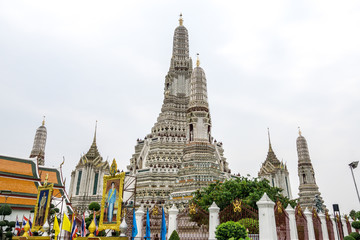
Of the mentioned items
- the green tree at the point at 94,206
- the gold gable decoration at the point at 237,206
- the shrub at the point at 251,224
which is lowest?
the shrub at the point at 251,224

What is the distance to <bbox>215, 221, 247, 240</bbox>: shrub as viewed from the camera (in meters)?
12.5

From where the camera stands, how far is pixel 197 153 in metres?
35.4

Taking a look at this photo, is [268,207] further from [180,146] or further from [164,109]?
[164,109]

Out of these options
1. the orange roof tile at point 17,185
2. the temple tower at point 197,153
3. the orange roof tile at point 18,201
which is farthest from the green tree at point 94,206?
the temple tower at point 197,153

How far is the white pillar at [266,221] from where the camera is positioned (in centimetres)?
1303

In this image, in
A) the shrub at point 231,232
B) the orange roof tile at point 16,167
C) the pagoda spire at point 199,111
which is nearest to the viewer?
the shrub at point 231,232

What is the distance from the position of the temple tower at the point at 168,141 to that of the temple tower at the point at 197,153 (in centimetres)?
666

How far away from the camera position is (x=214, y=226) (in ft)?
48.0

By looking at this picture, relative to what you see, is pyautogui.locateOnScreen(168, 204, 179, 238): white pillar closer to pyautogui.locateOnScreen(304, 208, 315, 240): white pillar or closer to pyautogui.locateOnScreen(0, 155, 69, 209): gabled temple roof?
pyautogui.locateOnScreen(304, 208, 315, 240): white pillar

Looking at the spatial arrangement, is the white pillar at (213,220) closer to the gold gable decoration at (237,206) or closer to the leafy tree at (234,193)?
the gold gable decoration at (237,206)

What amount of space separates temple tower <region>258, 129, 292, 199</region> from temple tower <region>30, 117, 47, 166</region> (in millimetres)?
43549

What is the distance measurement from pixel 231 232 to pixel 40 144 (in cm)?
5592

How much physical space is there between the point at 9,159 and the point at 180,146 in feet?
81.2

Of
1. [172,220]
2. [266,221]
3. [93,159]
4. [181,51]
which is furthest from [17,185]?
[181,51]
